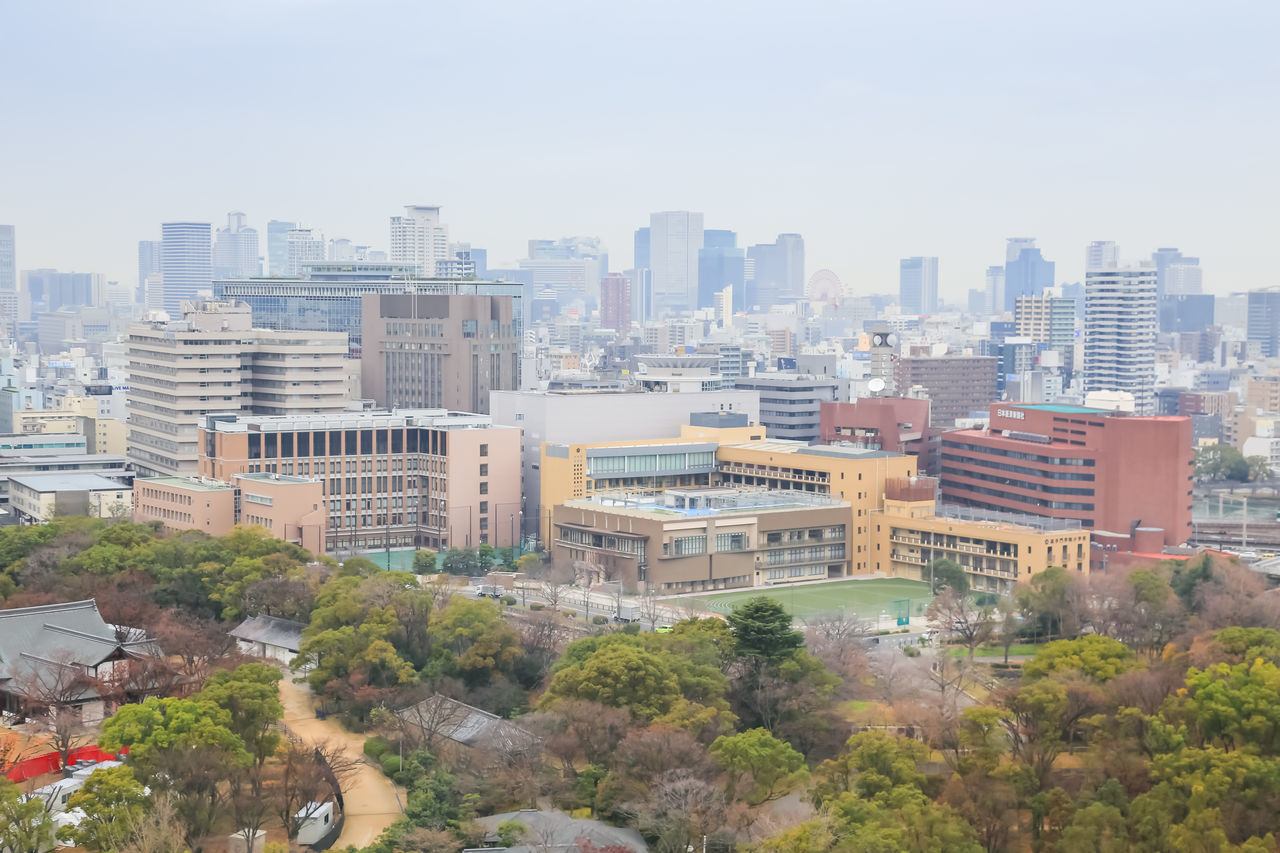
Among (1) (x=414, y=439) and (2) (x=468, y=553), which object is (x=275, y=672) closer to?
(2) (x=468, y=553)

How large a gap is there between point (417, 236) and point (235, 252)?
46.6 meters

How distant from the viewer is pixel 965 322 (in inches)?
5891

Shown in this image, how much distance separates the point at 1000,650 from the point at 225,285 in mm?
63520

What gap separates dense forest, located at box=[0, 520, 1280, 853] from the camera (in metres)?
19.0

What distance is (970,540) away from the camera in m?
38.7

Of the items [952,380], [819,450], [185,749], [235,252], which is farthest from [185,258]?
[185,749]

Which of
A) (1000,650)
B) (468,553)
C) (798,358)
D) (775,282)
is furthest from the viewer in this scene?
(775,282)

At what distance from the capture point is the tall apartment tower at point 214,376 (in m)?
50.6

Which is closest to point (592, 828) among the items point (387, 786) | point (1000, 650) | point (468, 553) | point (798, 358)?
point (387, 786)

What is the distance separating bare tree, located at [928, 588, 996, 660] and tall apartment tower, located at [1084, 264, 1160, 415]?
63.4m

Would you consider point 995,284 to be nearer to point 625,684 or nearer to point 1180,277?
point 1180,277

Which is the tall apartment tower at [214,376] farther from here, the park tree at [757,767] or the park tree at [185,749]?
the park tree at [757,767]

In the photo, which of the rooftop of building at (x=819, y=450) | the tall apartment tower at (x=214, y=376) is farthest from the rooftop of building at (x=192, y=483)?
the rooftop of building at (x=819, y=450)

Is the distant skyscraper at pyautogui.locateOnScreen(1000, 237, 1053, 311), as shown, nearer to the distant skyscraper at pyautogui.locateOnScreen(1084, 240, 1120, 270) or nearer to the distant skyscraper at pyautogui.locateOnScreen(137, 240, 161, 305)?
the distant skyscraper at pyautogui.locateOnScreen(1084, 240, 1120, 270)
